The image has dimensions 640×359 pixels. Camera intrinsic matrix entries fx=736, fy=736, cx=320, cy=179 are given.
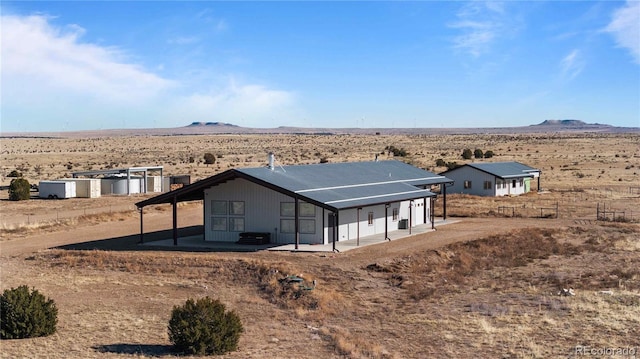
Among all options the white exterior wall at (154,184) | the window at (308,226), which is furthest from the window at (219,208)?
the white exterior wall at (154,184)

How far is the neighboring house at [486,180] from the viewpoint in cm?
6662

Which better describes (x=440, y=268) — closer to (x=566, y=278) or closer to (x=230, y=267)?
(x=566, y=278)

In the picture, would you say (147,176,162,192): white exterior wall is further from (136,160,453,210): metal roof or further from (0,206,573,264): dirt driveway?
(136,160,453,210): metal roof

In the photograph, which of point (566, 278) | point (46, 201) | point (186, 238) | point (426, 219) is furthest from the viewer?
point (46, 201)

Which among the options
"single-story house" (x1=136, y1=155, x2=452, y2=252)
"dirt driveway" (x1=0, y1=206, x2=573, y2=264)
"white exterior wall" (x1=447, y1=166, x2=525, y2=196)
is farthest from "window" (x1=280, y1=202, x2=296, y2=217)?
"white exterior wall" (x1=447, y1=166, x2=525, y2=196)

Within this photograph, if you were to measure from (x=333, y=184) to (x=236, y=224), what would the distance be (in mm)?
5884

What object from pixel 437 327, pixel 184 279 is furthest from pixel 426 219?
pixel 437 327

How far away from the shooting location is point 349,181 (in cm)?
4322

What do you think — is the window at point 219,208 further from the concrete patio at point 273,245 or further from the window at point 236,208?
the concrete patio at point 273,245

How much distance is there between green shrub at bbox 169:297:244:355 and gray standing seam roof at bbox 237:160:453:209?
1558 centimetres

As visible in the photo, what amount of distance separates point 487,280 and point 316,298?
26.5 ft

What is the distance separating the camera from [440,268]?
32906mm

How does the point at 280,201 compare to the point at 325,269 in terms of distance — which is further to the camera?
the point at 280,201

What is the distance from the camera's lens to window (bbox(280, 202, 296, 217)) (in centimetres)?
3812
